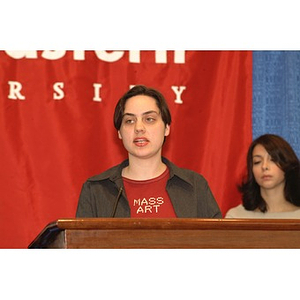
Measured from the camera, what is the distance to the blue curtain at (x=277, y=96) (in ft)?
9.70

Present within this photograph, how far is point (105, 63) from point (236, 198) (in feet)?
2.80

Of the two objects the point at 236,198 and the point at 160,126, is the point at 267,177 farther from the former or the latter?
the point at 160,126

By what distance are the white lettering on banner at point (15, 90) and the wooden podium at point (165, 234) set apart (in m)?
1.81

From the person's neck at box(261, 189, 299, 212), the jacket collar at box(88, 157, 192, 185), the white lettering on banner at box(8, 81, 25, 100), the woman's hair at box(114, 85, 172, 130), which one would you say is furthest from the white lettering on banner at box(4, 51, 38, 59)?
the person's neck at box(261, 189, 299, 212)


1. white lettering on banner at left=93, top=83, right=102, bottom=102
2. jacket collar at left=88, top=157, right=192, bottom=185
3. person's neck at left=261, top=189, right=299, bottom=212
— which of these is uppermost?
white lettering on banner at left=93, top=83, right=102, bottom=102

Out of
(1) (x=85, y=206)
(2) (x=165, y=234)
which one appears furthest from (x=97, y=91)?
(2) (x=165, y=234)

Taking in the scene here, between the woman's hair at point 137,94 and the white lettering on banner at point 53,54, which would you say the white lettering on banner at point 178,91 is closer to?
the white lettering on banner at point 53,54

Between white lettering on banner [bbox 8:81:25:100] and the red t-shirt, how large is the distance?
1.09 metres

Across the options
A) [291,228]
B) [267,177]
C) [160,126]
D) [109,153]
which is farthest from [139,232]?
[109,153]

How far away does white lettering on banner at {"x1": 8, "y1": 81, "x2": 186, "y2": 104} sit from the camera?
9.62 feet

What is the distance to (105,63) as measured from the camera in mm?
2965

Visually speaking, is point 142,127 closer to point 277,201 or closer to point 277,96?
point 277,201

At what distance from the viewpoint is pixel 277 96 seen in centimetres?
297

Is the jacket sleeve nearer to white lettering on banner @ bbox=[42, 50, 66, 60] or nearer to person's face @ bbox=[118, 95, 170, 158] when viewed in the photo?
person's face @ bbox=[118, 95, 170, 158]
